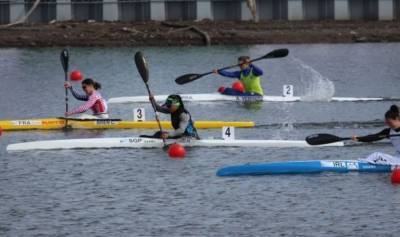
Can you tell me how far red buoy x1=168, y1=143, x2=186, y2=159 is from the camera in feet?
109

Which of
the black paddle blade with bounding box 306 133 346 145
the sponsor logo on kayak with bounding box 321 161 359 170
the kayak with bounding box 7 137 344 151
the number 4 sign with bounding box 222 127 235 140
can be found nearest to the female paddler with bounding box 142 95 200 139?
the kayak with bounding box 7 137 344 151

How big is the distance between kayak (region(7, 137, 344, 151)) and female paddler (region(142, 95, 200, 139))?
186 millimetres

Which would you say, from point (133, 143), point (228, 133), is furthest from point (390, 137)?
point (133, 143)

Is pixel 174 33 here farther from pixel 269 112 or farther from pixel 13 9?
pixel 269 112

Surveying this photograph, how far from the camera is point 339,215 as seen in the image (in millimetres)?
26922

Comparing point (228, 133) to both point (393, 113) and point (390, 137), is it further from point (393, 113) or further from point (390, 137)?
point (393, 113)

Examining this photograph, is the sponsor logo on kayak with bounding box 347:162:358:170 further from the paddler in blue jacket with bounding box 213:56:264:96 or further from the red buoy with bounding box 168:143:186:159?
the paddler in blue jacket with bounding box 213:56:264:96

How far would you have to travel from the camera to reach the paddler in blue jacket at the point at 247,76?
43594 mm

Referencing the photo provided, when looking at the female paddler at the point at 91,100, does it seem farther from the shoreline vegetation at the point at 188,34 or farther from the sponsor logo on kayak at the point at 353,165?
the shoreline vegetation at the point at 188,34

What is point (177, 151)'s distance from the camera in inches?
1309

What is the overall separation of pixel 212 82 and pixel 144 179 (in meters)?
26.0

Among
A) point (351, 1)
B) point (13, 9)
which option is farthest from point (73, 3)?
point (351, 1)

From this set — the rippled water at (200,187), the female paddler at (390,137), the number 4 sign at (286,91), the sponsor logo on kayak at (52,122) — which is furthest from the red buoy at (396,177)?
the number 4 sign at (286,91)

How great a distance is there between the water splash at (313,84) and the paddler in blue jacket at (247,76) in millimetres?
2202
